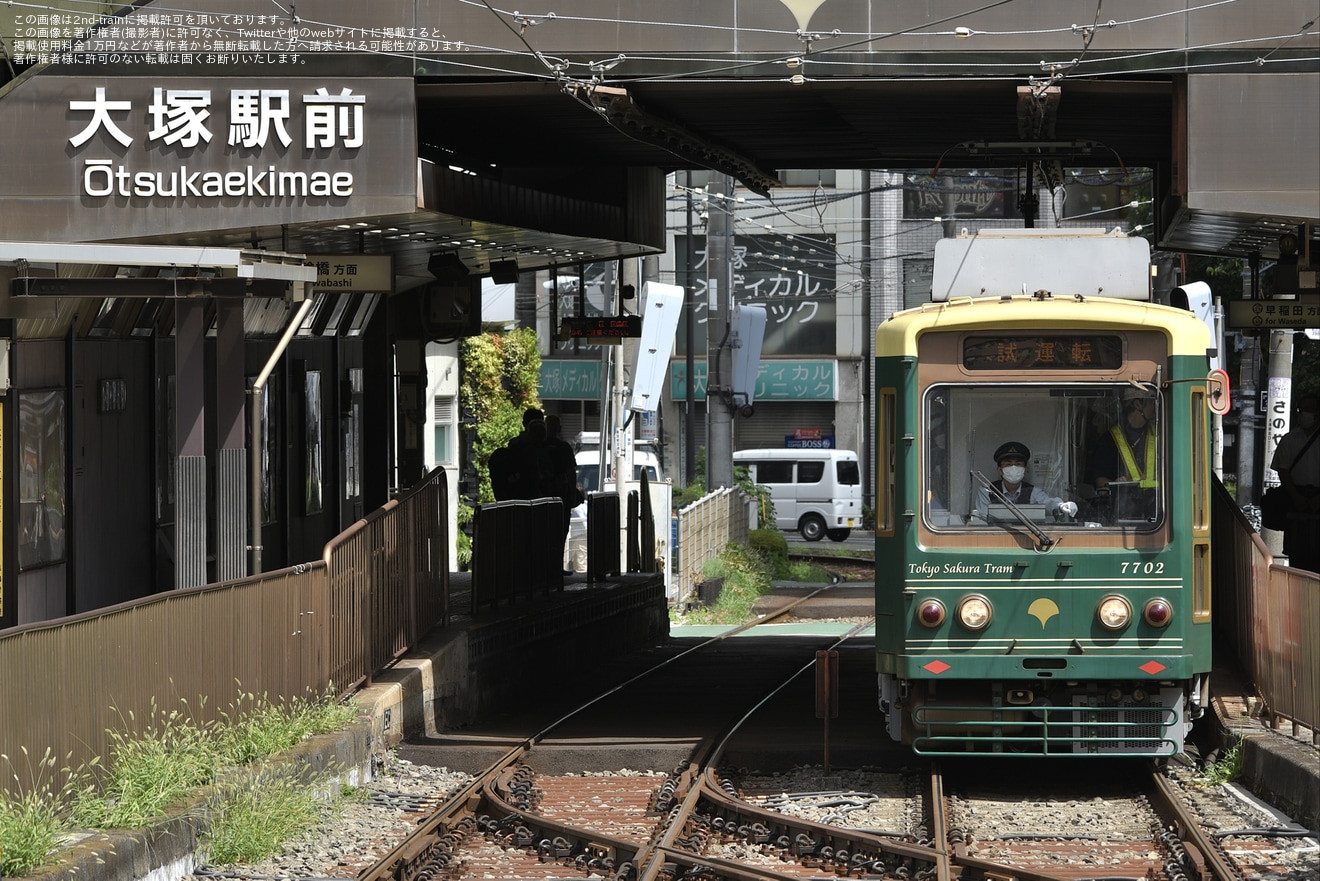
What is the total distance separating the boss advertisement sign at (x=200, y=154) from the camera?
42.3 ft

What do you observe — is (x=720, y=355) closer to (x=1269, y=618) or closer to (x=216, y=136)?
(x=216, y=136)

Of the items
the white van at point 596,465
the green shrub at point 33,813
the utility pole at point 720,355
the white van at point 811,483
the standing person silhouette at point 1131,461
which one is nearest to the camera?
the green shrub at point 33,813

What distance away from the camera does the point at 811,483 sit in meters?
45.9

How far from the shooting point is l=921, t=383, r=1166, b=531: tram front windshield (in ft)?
35.9

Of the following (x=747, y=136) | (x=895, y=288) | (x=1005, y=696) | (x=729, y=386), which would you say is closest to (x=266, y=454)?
(x=747, y=136)

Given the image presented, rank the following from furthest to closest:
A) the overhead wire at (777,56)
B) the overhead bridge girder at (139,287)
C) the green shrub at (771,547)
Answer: the green shrub at (771,547) → the overhead wire at (777,56) → the overhead bridge girder at (139,287)

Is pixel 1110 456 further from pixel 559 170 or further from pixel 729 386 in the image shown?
pixel 729 386

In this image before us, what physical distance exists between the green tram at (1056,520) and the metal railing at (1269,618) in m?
0.54

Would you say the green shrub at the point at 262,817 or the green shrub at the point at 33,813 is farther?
the green shrub at the point at 262,817

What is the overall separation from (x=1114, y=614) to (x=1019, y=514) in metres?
0.82

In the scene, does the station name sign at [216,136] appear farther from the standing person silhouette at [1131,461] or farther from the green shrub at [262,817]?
the standing person silhouette at [1131,461]

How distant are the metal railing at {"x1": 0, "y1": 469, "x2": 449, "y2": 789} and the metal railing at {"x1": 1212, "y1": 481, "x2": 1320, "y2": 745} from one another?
6.13 metres

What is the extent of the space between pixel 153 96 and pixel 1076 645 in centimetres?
755

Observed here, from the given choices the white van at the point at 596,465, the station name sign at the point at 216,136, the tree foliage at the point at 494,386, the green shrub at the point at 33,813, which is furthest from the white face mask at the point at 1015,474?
the white van at the point at 596,465
